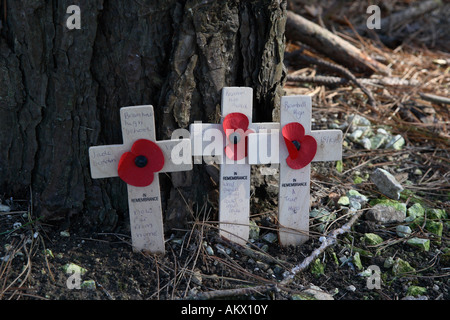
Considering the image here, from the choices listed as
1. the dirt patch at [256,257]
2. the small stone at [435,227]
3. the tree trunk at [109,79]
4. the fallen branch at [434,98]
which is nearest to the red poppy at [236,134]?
the tree trunk at [109,79]

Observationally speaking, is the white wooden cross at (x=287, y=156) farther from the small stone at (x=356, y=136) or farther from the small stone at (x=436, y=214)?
the small stone at (x=356, y=136)

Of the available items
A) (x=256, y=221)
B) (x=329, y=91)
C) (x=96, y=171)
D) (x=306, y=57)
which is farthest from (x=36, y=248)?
(x=306, y=57)

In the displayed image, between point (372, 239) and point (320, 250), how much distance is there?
11.4 inches

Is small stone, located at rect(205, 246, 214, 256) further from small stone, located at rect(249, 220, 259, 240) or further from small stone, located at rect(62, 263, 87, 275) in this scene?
small stone, located at rect(62, 263, 87, 275)

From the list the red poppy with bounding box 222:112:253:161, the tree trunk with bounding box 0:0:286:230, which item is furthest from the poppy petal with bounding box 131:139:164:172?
the red poppy with bounding box 222:112:253:161

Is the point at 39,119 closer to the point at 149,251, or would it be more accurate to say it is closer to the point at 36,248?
the point at 36,248

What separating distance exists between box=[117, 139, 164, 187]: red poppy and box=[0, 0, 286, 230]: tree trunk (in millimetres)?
126

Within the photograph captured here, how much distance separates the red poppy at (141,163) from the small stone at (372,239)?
103 centimetres

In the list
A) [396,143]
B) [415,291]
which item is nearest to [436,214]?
[415,291]

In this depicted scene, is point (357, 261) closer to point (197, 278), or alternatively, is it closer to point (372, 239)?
point (372, 239)

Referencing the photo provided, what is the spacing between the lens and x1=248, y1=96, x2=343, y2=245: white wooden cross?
2.07 m

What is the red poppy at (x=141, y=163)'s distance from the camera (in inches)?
76.8

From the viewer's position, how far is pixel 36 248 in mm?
2008

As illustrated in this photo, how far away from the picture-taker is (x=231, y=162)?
208cm
